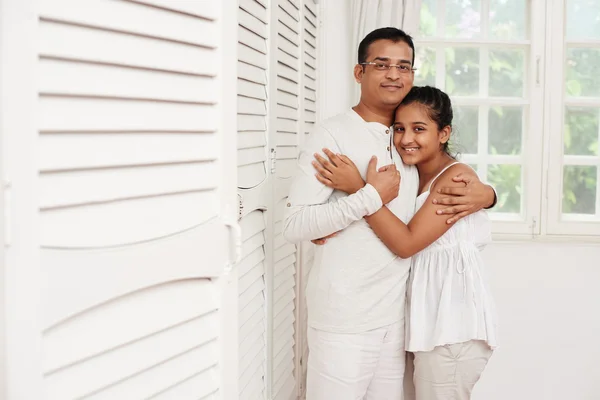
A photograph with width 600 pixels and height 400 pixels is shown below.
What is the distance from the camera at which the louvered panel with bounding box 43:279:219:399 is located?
88 centimetres

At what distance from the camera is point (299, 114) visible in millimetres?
2787

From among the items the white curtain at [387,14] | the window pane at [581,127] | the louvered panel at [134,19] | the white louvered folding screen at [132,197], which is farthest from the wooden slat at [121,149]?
the window pane at [581,127]

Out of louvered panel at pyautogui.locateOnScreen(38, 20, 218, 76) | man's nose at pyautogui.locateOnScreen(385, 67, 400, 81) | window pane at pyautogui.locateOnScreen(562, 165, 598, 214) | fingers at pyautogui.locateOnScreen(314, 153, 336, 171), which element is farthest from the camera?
window pane at pyautogui.locateOnScreen(562, 165, 598, 214)

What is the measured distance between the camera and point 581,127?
11.2ft

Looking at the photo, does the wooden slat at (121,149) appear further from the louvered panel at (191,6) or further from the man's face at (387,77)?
the man's face at (387,77)

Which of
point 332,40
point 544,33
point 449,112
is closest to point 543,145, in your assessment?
point 544,33

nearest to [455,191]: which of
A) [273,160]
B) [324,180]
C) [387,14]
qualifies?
[324,180]

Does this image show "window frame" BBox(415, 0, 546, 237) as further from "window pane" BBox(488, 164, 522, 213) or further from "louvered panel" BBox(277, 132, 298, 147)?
"louvered panel" BBox(277, 132, 298, 147)

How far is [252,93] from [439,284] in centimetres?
79

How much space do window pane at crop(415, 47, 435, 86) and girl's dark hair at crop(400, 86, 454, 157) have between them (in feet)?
4.44

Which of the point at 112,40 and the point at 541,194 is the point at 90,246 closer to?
the point at 112,40

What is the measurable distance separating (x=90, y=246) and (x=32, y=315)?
138 mm

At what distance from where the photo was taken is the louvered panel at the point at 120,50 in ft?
2.71

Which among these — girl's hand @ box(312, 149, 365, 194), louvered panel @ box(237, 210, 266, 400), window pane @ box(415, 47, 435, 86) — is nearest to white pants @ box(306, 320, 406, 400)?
louvered panel @ box(237, 210, 266, 400)
